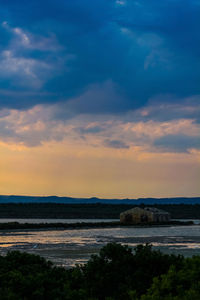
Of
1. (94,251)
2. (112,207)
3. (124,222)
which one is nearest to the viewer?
(94,251)

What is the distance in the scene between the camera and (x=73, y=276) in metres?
11.4

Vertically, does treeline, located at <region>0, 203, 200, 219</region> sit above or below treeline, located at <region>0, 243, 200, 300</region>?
above

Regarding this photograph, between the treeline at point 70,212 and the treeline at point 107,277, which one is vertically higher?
the treeline at point 70,212

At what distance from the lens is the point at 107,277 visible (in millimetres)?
11711

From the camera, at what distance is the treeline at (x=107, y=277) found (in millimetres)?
9578

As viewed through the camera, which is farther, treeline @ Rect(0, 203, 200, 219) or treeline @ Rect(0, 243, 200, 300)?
treeline @ Rect(0, 203, 200, 219)

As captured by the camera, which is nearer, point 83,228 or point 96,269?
point 96,269

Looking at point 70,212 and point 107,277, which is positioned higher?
point 70,212

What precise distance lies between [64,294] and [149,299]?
2223 mm

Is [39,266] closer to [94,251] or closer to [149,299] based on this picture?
[149,299]

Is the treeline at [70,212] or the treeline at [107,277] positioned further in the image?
the treeline at [70,212]

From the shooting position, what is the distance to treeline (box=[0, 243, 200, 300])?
9.58 m

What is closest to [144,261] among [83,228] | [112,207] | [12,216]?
[83,228]

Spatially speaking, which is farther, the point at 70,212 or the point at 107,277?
the point at 70,212
